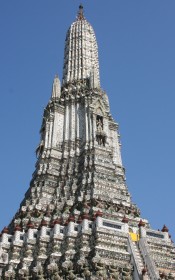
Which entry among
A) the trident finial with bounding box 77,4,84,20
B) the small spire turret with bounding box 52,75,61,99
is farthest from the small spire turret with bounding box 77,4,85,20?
the small spire turret with bounding box 52,75,61,99

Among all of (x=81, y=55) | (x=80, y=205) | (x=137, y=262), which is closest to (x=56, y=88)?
(x=81, y=55)

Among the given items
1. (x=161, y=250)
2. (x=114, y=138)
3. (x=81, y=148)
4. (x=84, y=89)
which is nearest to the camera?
(x=161, y=250)

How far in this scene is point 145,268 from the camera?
34.1 meters

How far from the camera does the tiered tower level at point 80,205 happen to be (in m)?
35.1

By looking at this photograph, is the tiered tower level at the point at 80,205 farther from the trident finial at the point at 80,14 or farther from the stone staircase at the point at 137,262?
the trident finial at the point at 80,14

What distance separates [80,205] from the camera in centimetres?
4566

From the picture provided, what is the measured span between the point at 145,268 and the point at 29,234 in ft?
34.2

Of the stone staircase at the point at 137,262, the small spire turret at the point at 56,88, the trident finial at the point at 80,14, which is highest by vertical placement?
the trident finial at the point at 80,14

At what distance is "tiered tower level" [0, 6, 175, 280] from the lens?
3512 cm

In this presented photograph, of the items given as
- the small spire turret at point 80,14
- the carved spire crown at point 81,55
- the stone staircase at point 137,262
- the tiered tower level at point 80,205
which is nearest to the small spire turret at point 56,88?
the tiered tower level at point 80,205

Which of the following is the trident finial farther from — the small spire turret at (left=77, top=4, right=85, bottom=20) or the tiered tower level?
the tiered tower level

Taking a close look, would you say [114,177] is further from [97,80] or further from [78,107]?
[97,80]

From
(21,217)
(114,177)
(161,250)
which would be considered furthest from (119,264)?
(114,177)

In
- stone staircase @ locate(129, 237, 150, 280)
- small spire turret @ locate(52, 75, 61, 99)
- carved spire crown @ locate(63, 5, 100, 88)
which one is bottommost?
stone staircase @ locate(129, 237, 150, 280)
